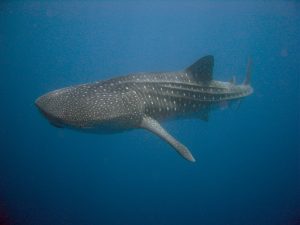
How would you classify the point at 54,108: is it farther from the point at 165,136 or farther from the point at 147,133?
the point at 147,133

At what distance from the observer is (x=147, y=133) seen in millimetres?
18406

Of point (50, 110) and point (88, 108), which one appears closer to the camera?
point (50, 110)

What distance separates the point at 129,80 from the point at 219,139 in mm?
18309

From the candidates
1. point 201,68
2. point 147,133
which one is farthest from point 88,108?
point 147,133

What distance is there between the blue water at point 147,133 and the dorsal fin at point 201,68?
826 centimetres

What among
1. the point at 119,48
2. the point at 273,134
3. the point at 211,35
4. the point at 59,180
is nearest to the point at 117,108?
the point at 59,180

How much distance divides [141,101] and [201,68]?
1.88 metres

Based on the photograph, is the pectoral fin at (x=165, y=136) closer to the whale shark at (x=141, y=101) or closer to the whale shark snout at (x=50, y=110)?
Answer: the whale shark at (x=141, y=101)

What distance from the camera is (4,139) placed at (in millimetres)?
22703

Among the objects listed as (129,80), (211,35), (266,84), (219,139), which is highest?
(211,35)

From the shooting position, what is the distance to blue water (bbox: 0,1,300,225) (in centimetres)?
1493

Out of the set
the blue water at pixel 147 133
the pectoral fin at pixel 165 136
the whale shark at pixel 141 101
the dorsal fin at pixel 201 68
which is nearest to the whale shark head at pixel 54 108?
the whale shark at pixel 141 101

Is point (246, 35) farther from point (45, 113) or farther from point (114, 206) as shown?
point (45, 113)

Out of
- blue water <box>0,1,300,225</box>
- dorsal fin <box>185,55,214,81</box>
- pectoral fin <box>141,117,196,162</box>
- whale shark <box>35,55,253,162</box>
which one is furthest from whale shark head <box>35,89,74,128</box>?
blue water <box>0,1,300,225</box>
